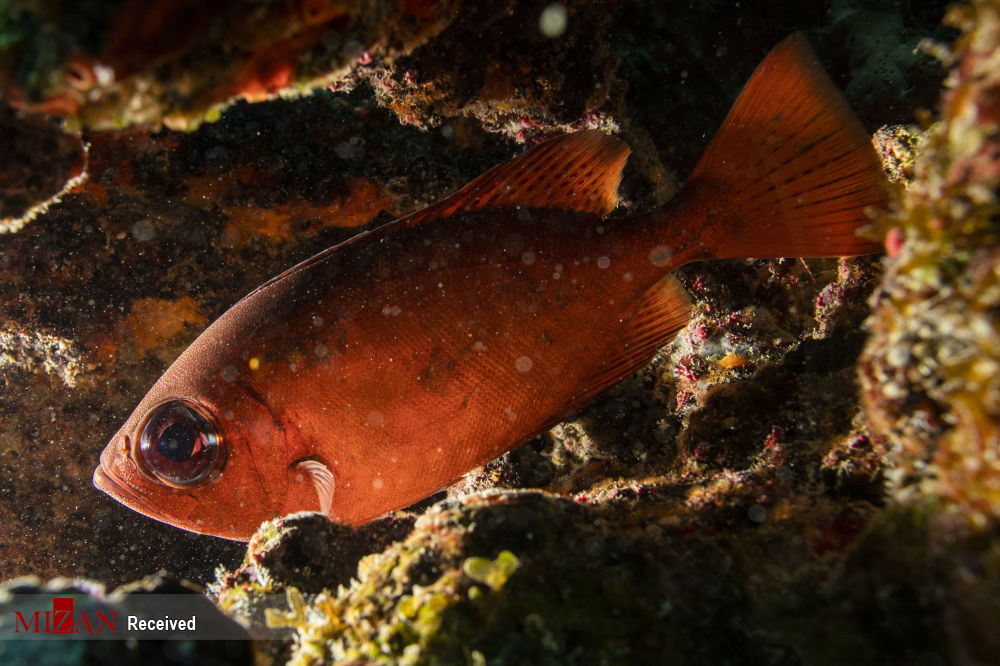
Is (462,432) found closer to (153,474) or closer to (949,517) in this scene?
(153,474)

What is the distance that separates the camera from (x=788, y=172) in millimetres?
2574

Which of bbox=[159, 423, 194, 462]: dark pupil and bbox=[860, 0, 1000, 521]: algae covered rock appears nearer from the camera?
bbox=[860, 0, 1000, 521]: algae covered rock

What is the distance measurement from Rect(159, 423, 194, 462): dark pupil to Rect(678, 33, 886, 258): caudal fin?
296 centimetres

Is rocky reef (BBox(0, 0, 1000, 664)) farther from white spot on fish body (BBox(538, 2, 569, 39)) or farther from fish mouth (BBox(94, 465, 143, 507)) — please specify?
fish mouth (BBox(94, 465, 143, 507))

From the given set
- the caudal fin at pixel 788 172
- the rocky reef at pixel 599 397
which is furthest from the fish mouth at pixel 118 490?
the caudal fin at pixel 788 172

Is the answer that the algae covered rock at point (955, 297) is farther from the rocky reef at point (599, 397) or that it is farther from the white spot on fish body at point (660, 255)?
the white spot on fish body at point (660, 255)

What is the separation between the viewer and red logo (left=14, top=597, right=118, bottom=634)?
1450 millimetres

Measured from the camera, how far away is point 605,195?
2.93 meters

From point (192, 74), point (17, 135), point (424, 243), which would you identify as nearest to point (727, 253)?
point (424, 243)

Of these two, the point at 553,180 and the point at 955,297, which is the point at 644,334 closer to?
the point at 553,180

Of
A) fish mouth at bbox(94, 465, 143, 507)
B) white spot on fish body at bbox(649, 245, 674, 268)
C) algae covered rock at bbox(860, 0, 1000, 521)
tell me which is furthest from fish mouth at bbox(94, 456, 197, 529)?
algae covered rock at bbox(860, 0, 1000, 521)

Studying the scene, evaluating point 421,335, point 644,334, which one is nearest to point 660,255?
point 644,334

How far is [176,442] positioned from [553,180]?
2.51 metres

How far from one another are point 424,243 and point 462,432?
1.07 meters
